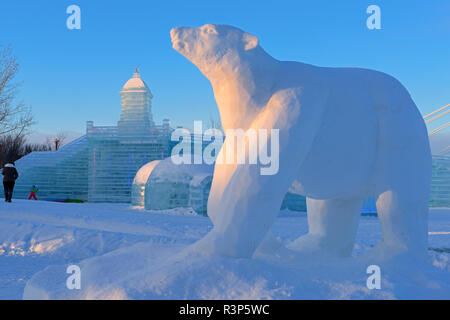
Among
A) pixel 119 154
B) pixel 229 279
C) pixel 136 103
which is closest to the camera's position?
pixel 229 279

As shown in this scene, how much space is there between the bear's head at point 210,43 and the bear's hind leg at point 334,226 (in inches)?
58.8

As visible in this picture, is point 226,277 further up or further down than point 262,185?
further down

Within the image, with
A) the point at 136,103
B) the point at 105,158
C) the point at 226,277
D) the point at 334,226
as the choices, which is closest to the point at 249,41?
the point at 226,277

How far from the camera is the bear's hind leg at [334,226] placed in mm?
3434

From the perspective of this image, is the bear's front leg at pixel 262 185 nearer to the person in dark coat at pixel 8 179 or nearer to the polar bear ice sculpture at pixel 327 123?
the polar bear ice sculpture at pixel 327 123

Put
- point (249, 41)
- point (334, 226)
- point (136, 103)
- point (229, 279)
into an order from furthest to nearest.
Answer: point (136, 103)
point (334, 226)
point (249, 41)
point (229, 279)

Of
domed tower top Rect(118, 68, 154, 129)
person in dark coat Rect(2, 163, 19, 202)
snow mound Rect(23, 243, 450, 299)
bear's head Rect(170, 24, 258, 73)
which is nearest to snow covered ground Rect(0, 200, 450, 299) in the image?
snow mound Rect(23, 243, 450, 299)

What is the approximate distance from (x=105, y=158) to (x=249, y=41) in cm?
1475

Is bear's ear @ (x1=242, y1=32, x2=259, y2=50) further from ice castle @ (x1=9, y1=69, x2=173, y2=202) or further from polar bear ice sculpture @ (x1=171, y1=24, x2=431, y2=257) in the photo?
ice castle @ (x1=9, y1=69, x2=173, y2=202)

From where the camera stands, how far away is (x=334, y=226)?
3443 mm

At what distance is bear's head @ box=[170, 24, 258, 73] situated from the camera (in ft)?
9.07

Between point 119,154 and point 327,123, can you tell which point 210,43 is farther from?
point 119,154

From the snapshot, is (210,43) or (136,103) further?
(136,103)

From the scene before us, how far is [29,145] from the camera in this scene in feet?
135
